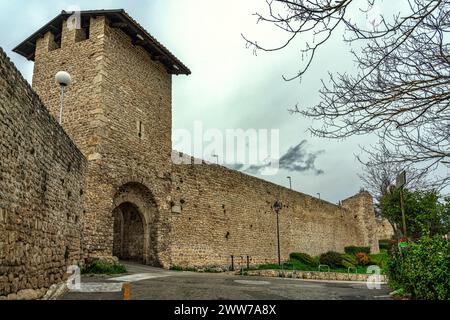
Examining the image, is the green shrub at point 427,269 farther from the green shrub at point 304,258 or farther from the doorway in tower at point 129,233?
the green shrub at point 304,258

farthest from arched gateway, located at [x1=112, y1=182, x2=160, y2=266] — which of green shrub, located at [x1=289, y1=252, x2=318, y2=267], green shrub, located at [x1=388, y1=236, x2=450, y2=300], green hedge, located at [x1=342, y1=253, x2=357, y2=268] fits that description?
green hedge, located at [x1=342, y1=253, x2=357, y2=268]

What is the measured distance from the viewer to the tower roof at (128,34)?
1391 cm

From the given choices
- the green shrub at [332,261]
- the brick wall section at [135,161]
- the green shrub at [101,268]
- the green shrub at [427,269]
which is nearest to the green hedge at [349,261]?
the green shrub at [332,261]

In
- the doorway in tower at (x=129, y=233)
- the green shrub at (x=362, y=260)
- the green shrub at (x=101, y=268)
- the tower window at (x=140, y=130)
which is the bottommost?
the green shrub at (x=362, y=260)

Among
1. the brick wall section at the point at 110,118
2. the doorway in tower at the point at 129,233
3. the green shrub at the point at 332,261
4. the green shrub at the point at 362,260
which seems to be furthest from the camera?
the green shrub at the point at 362,260

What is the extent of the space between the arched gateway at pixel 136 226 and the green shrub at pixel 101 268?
111 inches

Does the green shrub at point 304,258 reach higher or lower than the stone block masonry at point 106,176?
lower

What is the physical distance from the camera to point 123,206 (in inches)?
611

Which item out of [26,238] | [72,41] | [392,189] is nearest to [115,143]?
[72,41]

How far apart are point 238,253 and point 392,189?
813cm

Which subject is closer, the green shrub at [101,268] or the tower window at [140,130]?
the green shrub at [101,268]

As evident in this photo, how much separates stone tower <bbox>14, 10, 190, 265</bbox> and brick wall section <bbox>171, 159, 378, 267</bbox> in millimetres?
1201

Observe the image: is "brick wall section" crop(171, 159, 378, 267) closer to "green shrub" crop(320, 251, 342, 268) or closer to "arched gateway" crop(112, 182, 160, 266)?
"arched gateway" crop(112, 182, 160, 266)
